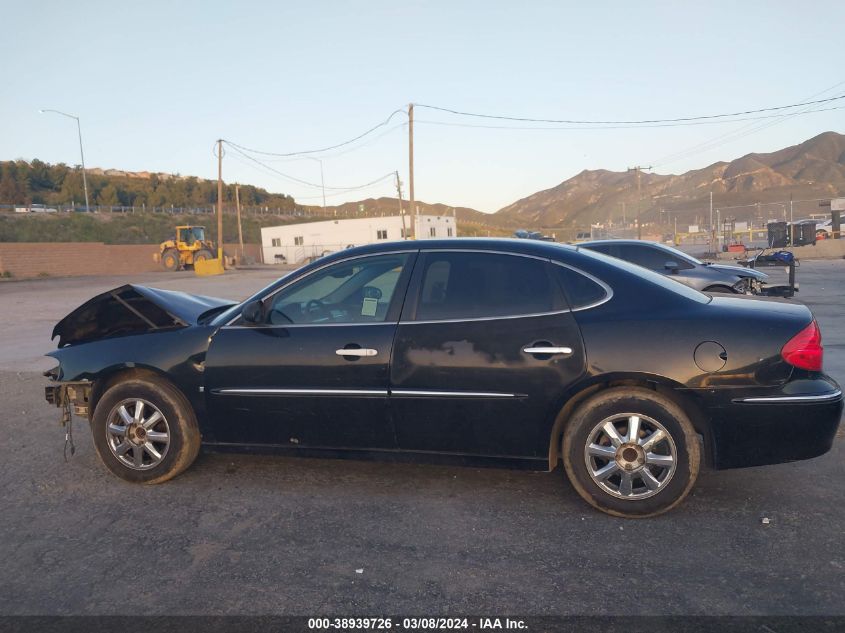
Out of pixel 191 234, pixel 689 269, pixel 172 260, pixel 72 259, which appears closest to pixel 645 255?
pixel 689 269

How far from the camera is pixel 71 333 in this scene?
188 inches

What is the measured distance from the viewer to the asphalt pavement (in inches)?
112

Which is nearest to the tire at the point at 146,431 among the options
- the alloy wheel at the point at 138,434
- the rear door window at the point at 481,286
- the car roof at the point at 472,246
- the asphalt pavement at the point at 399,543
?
the alloy wheel at the point at 138,434

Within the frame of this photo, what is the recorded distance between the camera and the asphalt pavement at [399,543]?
9.37 ft

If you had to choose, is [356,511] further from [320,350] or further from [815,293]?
[815,293]

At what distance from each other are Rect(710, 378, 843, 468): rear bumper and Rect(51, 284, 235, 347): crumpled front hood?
346 centimetres

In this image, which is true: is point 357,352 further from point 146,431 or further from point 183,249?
point 183,249

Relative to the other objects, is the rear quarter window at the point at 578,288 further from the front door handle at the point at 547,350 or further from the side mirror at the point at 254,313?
the side mirror at the point at 254,313

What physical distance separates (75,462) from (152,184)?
10558cm

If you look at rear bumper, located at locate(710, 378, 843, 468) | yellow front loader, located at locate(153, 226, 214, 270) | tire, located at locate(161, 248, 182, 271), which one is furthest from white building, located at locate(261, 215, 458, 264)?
rear bumper, located at locate(710, 378, 843, 468)

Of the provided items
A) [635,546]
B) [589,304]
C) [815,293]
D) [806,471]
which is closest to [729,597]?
[635,546]

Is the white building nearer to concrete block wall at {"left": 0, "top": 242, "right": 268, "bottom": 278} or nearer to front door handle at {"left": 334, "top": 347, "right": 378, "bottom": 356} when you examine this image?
concrete block wall at {"left": 0, "top": 242, "right": 268, "bottom": 278}

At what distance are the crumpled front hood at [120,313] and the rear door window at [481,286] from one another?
1.76 m

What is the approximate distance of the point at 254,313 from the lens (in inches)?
164
